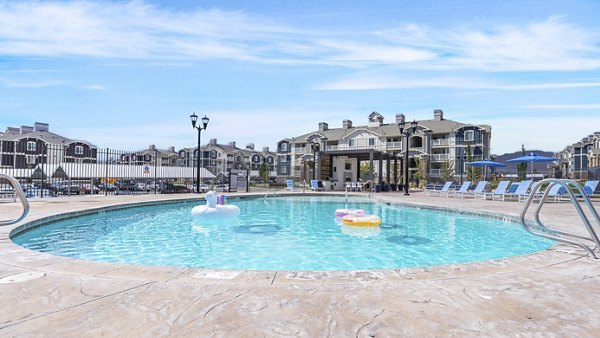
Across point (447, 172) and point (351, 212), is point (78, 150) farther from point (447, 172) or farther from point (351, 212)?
point (351, 212)

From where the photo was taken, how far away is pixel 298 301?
3.29 metres

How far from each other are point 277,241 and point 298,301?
Result: 5557mm

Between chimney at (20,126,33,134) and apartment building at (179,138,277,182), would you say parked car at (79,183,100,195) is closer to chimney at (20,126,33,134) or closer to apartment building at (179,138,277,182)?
chimney at (20,126,33,134)

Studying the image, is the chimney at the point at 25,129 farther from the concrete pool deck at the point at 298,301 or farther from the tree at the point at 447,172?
the concrete pool deck at the point at 298,301

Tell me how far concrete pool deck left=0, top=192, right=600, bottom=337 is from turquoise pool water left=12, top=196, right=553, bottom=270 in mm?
2384

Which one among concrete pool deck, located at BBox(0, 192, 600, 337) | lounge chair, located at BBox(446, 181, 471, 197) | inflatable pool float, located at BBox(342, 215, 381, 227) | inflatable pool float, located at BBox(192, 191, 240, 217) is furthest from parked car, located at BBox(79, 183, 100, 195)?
lounge chair, located at BBox(446, 181, 471, 197)

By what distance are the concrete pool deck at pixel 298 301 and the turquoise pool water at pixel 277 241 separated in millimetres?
2384

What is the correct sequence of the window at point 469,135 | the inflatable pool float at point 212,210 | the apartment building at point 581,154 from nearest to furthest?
the inflatable pool float at point 212,210, the window at point 469,135, the apartment building at point 581,154

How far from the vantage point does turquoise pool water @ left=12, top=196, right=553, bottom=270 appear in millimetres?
6895

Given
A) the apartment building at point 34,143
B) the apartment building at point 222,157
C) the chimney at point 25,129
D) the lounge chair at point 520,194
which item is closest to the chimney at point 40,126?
the apartment building at point 34,143

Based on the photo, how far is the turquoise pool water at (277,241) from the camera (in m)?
6.89

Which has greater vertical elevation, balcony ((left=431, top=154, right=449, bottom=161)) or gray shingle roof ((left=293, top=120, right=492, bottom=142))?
gray shingle roof ((left=293, top=120, right=492, bottom=142))

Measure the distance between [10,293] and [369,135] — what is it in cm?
5127

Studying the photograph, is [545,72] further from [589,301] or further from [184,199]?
[184,199]
